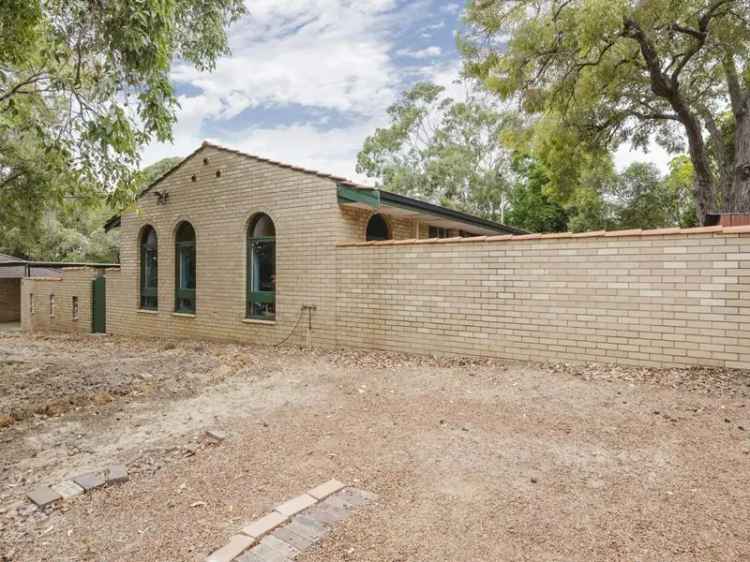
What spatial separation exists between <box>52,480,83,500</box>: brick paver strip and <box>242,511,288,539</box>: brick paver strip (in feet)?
4.71

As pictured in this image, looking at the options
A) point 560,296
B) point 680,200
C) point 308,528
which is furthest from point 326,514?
point 680,200

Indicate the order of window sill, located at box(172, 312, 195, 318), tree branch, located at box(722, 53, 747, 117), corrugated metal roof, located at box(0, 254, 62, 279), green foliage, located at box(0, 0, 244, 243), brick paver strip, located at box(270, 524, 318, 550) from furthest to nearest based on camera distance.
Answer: corrugated metal roof, located at box(0, 254, 62, 279)
tree branch, located at box(722, 53, 747, 117)
window sill, located at box(172, 312, 195, 318)
green foliage, located at box(0, 0, 244, 243)
brick paver strip, located at box(270, 524, 318, 550)

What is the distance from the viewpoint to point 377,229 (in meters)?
10.3

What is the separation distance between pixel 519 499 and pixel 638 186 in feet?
→ 78.0

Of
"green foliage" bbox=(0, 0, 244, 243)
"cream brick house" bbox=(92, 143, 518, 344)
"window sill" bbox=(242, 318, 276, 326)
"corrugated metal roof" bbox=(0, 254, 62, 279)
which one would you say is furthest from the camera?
"corrugated metal roof" bbox=(0, 254, 62, 279)

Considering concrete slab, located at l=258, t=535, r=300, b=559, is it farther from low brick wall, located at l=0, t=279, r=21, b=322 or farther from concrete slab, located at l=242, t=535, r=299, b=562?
low brick wall, located at l=0, t=279, r=21, b=322

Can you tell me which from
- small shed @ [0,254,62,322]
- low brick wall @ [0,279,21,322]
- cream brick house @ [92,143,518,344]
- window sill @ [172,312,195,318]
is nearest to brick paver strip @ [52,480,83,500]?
cream brick house @ [92,143,518,344]

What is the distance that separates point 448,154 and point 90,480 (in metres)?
27.0

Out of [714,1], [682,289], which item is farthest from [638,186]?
[682,289]

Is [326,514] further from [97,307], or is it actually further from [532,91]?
[97,307]

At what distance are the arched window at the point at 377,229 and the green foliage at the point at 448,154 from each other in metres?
17.8

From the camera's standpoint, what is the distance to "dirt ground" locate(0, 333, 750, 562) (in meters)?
2.44

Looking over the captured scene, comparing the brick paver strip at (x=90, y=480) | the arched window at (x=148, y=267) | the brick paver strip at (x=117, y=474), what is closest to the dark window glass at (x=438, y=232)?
the arched window at (x=148, y=267)

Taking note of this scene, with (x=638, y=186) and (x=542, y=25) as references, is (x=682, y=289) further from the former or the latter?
(x=638, y=186)
